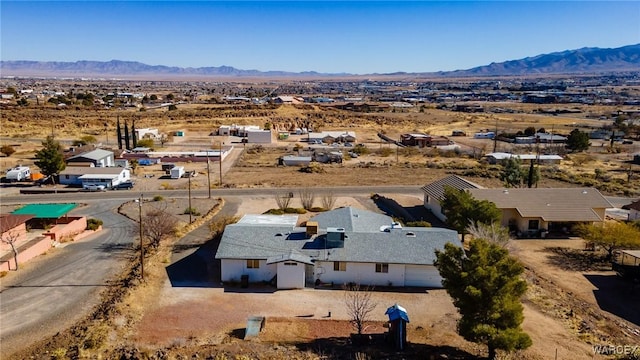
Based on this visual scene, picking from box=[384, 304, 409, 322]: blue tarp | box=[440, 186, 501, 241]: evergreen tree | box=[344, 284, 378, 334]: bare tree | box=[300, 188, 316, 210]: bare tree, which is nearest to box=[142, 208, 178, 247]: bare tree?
box=[300, 188, 316, 210]: bare tree

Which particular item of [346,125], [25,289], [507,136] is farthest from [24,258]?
[346,125]

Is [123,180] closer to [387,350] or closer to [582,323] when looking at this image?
[387,350]

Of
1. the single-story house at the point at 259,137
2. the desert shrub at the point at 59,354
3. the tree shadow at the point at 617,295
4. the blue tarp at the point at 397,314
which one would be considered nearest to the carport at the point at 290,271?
the blue tarp at the point at 397,314

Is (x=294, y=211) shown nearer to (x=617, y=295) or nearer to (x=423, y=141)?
(x=617, y=295)

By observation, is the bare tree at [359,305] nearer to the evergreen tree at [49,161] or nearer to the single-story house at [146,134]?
the evergreen tree at [49,161]

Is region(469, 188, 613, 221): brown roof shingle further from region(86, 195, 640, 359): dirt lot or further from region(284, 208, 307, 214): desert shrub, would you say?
region(284, 208, 307, 214): desert shrub
